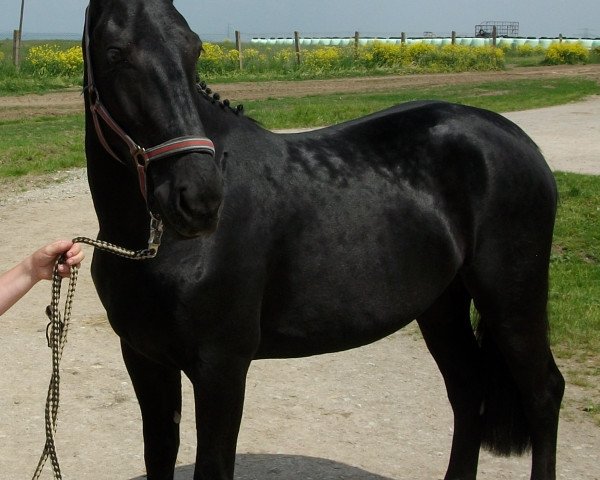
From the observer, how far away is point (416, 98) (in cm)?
1881

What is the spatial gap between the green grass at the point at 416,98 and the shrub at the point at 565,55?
11699 millimetres

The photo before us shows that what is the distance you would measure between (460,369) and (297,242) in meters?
1.25

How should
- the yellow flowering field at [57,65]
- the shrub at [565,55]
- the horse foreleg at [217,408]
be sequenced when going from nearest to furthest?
the horse foreleg at [217,408] < the yellow flowering field at [57,65] < the shrub at [565,55]

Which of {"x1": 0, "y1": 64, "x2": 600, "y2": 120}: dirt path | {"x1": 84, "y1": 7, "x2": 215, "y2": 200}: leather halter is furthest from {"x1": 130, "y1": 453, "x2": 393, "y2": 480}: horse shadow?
{"x1": 0, "y1": 64, "x2": 600, "y2": 120}: dirt path

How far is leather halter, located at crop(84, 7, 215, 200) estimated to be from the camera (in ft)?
8.05

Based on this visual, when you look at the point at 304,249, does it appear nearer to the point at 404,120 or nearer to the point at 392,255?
the point at 392,255

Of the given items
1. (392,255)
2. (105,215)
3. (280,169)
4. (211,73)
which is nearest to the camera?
(105,215)

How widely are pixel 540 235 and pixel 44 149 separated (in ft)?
30.4

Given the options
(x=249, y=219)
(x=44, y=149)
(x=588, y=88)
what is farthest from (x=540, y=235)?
(x=588, y=88)

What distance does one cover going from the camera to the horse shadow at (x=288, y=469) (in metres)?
4.11

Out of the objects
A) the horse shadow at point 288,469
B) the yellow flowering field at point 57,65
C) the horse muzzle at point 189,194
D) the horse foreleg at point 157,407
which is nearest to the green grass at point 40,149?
the horse shadow at point 288,469

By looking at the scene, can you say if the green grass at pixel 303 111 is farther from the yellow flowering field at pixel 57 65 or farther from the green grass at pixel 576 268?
the yellow flowering field at pixel 57 65

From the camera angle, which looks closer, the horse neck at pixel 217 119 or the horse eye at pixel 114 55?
the horse eye at pixel 114 55

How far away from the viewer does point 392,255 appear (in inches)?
131
